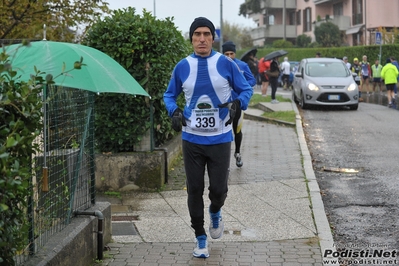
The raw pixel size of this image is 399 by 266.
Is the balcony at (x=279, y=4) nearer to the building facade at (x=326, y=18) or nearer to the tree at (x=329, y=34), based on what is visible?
the building facade at (x=326, y=18)

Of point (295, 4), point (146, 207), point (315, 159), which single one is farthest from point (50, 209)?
point (295, 4)

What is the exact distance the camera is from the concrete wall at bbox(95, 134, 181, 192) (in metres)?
9.57

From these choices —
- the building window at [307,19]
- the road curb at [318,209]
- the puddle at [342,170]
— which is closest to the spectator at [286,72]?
the road curb at [318,209]

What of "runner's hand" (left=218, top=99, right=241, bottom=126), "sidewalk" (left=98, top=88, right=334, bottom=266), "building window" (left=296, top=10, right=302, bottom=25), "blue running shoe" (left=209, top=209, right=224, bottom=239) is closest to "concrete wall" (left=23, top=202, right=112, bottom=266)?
"sidewalk" (left=98, top=88, right=334, bottom=266)

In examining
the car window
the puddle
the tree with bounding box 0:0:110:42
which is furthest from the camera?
the car window

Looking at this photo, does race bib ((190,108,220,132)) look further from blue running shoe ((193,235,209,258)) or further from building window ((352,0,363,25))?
building window ((352,0,363,25))

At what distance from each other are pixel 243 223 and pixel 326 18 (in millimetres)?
54861

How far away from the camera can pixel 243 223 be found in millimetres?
7742

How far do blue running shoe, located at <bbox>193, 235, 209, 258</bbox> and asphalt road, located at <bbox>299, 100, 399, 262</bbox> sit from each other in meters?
1.32

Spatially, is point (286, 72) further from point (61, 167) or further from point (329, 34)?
point (61, 167)

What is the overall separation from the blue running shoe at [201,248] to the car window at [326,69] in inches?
707

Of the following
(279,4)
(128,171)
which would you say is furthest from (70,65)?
(279,4)

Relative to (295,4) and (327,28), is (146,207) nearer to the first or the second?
Result: (327,28)

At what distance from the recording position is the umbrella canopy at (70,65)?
19.1 ft
